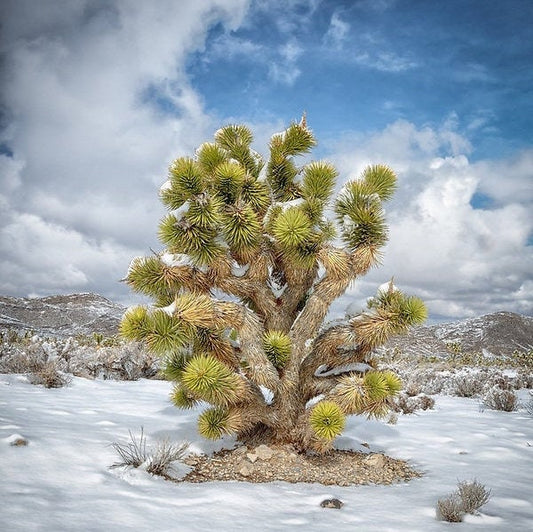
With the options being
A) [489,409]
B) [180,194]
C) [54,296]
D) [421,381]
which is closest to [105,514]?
[180,194]

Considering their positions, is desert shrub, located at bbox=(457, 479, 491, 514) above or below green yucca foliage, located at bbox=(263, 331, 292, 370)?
below

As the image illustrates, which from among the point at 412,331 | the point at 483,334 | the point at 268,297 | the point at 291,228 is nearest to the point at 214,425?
the point at 268,297

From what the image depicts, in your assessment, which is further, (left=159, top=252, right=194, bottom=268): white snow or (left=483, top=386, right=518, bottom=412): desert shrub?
(left=483, top=386, right=518, bottom=412): desert shrub

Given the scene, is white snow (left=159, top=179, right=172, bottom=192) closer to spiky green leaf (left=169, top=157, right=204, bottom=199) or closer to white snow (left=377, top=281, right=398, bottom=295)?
spiky green leaf (left=169, top=157, right=204, bottom=199)

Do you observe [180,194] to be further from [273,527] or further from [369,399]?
[273,527]

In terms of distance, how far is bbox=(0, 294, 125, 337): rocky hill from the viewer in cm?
4592

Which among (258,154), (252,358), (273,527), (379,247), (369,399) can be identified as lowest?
(273,527)

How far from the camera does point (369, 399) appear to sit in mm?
4910

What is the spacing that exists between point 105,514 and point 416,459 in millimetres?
4032

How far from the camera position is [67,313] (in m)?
54.9

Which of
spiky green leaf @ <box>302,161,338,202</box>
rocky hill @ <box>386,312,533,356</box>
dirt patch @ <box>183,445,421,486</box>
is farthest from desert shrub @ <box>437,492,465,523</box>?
rocky hill @ <box>386,312,533,356</box>

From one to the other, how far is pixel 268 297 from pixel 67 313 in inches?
2185

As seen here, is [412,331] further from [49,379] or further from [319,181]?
[319,181]

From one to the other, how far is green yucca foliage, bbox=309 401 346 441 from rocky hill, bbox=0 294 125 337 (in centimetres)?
4010
